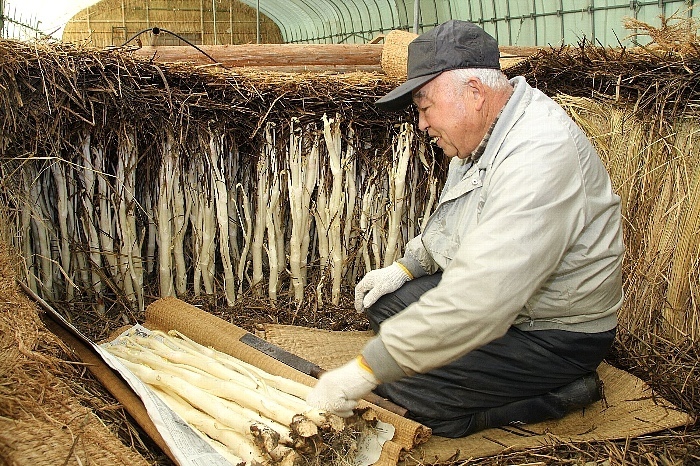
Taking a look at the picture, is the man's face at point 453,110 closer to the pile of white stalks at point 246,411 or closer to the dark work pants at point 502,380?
the dark work pants at point 502,380

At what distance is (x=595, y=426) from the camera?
113 inches

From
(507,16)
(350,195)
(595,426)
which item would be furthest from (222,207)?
(507,16)

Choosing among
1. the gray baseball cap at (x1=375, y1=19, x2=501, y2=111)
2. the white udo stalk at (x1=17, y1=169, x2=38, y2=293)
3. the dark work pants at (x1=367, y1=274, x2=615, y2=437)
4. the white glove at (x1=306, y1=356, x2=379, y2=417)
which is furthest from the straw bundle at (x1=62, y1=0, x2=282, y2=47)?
the white glove at (x1=306, y1=356, x2=379, y2=417)

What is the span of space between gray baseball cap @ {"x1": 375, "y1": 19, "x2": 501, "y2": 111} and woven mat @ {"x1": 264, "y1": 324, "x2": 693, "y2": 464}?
4.56 feet

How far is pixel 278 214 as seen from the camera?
440cm

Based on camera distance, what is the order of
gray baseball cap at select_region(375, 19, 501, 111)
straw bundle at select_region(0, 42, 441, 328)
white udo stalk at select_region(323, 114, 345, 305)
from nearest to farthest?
gray baseball cap at select_region(375, 19, 501, 111)
straw bundle at select_region(0, 42, 441, 328)
white udo stalk at select_region(323, 114, 345, 305)

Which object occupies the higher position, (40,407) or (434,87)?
(434,87)

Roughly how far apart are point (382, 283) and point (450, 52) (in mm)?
1239

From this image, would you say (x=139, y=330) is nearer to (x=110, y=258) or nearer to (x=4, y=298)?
(x=110, y=258)

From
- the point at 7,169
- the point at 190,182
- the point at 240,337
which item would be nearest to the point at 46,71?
the point at 7,169

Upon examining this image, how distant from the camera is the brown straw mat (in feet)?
8.31

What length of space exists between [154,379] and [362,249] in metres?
1.94

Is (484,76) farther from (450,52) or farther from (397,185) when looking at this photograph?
(397,185)

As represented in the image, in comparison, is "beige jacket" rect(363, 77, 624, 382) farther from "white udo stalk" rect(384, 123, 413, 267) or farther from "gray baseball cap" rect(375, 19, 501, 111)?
"white udo stalk" rect(384, 123, 413, 267)
